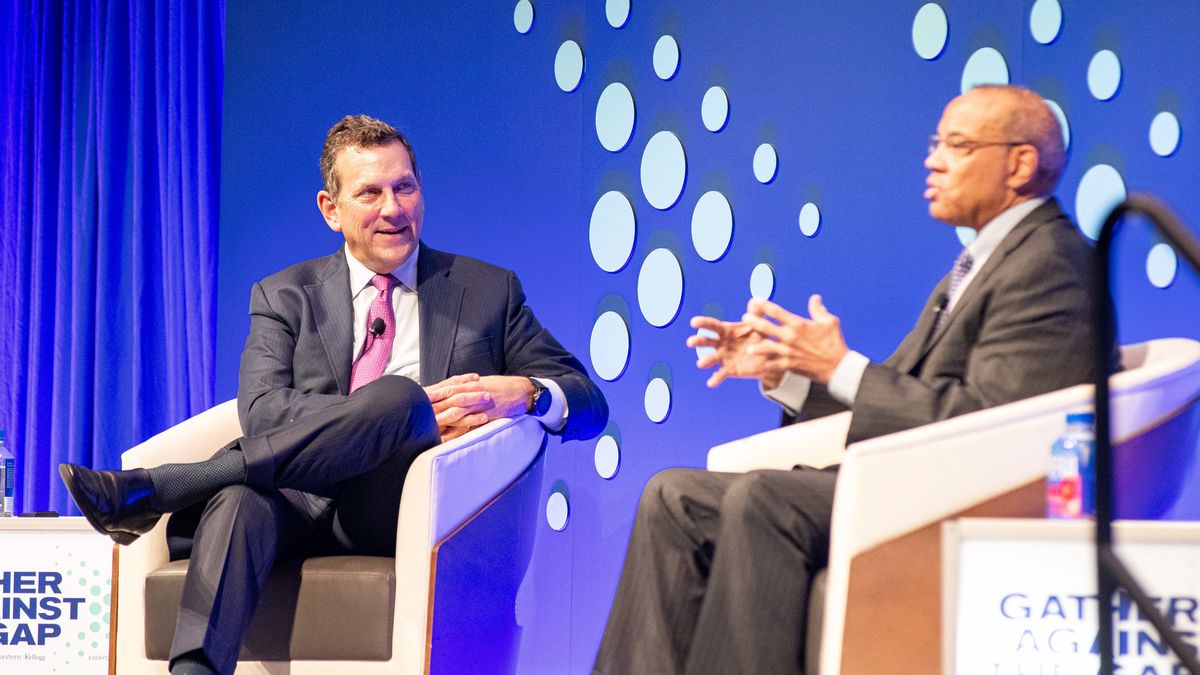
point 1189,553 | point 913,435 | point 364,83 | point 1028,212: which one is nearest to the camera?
point 1189,553

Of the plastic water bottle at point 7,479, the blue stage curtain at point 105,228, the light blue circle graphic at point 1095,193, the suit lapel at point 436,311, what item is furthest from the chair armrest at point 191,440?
the light blue circle graphic at point 1095,193

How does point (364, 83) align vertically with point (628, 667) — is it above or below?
above

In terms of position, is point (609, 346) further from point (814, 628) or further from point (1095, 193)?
point (814, 628)

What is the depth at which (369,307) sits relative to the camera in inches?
122

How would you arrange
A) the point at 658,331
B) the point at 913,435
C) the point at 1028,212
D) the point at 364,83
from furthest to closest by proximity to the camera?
the point at 364,83, the point at 658,331, the point at 1028,212, the point at 913,435

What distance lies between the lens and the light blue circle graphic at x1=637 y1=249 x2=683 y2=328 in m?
3.71

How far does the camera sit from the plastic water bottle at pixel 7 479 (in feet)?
12.5

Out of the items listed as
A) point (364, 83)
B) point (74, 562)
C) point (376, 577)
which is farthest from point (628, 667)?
point (364, 83)

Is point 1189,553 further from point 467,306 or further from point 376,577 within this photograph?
point 467,306

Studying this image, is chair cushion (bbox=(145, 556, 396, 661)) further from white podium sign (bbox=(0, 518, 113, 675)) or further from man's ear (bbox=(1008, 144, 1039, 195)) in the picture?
man's ear (bbox=(1008, 144, 1039, 195))

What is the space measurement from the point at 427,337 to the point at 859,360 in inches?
48.3

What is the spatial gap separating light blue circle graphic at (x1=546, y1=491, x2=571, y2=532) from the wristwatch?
3.05ft

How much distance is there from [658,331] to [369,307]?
3.23 feet

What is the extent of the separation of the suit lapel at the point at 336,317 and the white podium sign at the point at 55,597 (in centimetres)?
70
